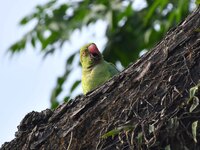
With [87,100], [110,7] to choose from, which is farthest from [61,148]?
[110,7]

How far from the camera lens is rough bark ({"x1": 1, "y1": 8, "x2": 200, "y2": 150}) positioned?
381 cm

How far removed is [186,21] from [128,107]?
48cm

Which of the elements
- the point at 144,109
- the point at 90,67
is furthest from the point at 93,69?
the point at 144,109

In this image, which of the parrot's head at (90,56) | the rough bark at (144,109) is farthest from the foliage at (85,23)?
the rough bark at (144,109)

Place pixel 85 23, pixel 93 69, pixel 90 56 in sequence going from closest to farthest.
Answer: pixel 93 69
pixel 90 56
pixel 85 23

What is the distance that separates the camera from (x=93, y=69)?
5.83 meters

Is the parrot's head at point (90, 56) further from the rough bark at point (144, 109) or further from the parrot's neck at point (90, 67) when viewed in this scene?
the rough bark at point (144, 109)

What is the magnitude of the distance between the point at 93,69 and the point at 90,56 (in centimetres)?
28

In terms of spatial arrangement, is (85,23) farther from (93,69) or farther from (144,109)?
(144,109)

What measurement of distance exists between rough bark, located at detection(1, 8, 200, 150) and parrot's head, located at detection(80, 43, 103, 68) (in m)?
1.76

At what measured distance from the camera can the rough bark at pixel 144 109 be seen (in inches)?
150

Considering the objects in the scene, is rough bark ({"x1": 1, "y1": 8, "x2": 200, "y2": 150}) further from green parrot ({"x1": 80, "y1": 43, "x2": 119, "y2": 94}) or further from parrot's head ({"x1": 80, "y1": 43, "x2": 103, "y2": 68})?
parrot's head ({"x1": 80, "y1": 43, "x2": 103, "y2": 68})

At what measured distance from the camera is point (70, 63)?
8.16m

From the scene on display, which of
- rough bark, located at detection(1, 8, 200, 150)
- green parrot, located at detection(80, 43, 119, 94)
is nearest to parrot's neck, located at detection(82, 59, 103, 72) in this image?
green parrot, located at detection(80, 43, 119, 94)
